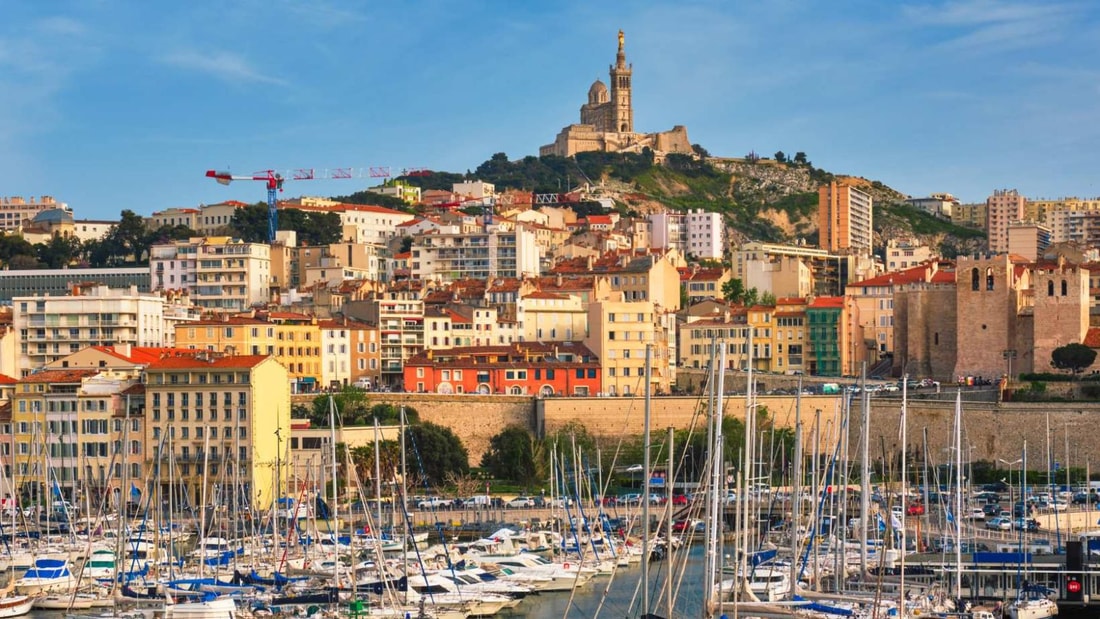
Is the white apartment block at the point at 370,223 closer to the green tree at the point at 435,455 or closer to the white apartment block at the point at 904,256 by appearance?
the white apartment block at the point at 904,256

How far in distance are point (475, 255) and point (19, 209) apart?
45182 millimetres

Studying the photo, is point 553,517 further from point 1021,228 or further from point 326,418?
point 1021,228

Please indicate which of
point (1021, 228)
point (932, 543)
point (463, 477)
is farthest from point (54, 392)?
point (1021, 228)

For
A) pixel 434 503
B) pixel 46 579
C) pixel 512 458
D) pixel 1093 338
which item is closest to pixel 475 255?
pixel 512 458

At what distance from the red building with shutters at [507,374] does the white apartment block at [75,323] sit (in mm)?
11801

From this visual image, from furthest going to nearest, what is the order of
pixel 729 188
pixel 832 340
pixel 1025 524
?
Result: pixel 729 188, pixel 832 340, pixel 1025 524

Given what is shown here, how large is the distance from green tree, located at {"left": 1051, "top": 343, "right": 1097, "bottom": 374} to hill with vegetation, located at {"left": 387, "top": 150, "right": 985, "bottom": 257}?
63.5 m

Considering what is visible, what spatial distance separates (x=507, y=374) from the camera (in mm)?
76625

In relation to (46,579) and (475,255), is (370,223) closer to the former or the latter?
(475,255)

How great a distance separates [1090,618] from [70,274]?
234ft

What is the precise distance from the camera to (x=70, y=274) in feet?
330

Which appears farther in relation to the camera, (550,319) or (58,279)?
(58,279)

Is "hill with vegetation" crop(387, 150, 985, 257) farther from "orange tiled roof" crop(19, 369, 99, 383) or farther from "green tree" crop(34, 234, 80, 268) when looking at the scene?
"orange tiled roof" crop(19, 369, 99, 383)

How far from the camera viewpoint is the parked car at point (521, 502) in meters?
60.4
